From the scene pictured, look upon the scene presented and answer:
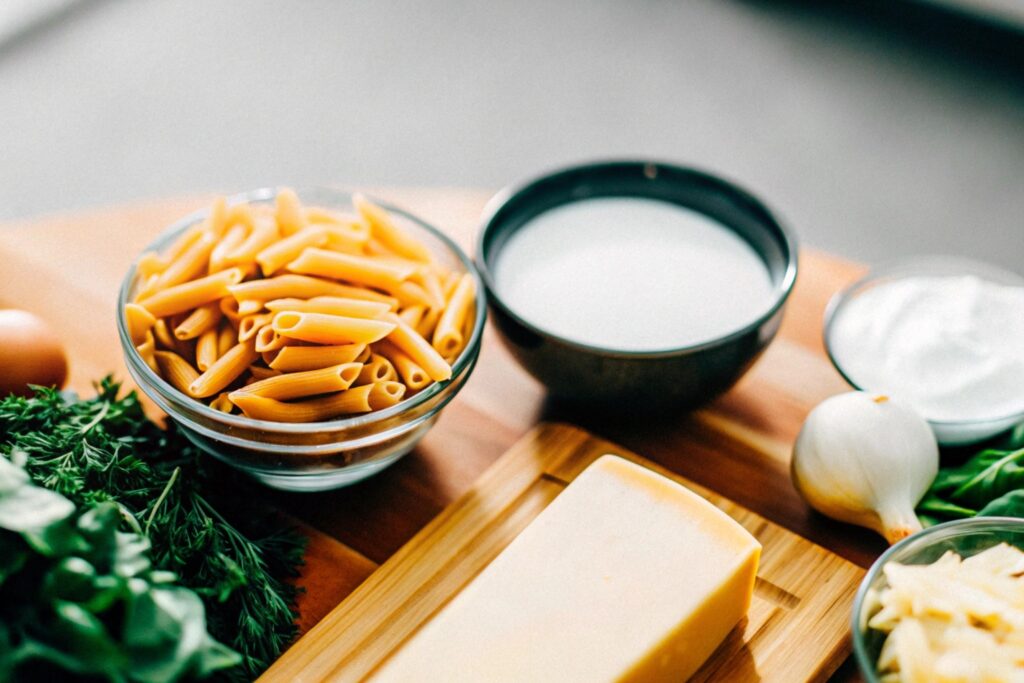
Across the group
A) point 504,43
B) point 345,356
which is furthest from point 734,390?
point 504,43

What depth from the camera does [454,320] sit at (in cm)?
119

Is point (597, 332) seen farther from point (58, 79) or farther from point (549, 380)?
point (58, 79)

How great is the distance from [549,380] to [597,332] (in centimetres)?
9

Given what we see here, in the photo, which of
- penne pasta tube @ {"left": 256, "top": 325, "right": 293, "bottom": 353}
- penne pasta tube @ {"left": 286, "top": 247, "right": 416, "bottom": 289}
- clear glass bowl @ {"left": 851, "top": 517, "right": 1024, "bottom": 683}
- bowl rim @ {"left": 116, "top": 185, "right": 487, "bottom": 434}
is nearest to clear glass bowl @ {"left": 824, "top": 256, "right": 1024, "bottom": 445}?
clear glass bowl @ {"left": 851, "top": 517, "right": 1024, "bottom": 683}

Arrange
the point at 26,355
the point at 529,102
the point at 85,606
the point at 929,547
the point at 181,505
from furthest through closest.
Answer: the point at 529,102 < the point at 26,355 < the point at 181,505 < the point at 929,547 < the point at 85,606

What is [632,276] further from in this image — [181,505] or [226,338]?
[181,505]

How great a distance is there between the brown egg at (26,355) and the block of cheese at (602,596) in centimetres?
59

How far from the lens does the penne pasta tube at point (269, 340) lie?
1093 millimetres

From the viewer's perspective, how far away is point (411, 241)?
126 centimetres

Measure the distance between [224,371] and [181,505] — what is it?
156mm

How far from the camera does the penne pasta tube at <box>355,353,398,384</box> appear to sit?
1107 mm

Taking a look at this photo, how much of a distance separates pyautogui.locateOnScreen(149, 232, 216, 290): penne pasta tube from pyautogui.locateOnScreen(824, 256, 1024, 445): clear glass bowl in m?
0.78

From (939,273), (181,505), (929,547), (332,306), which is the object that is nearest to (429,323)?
(332,306)

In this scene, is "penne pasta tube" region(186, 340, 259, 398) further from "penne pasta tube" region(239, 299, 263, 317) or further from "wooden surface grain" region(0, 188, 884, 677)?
"wooden surface grain" region(0, 188, 884, 677)
